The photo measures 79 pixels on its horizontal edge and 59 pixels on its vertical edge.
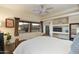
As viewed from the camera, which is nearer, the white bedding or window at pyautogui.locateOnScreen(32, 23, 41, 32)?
the white bedding

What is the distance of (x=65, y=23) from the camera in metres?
1.33

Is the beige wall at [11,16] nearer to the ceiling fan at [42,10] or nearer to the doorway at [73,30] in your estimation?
the ceiling fan at [42,10]

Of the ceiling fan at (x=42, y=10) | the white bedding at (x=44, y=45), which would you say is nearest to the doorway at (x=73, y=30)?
the white bedding at (x=44, y=45)

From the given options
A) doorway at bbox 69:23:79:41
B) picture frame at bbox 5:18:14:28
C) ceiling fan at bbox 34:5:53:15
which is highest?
ceiling fan at bbox 34:5:53:15

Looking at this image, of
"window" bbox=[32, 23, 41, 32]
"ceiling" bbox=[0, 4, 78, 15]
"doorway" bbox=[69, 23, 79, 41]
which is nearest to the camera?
"ceiling" bbox=[0, 4, 78, 15]

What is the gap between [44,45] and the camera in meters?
1.32

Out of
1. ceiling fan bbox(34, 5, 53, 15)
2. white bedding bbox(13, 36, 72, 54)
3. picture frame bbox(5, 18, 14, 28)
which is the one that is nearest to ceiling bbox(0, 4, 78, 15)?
ceiling fan bbox(34, 5, 53, 15)

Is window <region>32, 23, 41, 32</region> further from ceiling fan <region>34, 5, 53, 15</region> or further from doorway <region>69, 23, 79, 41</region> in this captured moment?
doorway <region>69, 23, 79, 41</region>

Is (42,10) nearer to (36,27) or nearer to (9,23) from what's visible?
(36,27)

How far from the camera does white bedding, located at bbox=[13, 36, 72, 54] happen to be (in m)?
Result: 1.23

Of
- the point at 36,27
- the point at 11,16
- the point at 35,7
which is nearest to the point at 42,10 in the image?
the point at 35,7

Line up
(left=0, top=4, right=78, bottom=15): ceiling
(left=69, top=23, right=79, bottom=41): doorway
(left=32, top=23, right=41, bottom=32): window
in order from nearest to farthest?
(left=0, top=4, right=78, bottom=15): ceiling, (left=69, top=23, right=79, bottom=41): doorway, (left=32, top=23, right=41, bottom=32): window

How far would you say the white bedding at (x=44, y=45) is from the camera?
123 cm

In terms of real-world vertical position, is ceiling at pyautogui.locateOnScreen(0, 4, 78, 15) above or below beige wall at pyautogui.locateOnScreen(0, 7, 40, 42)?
above
